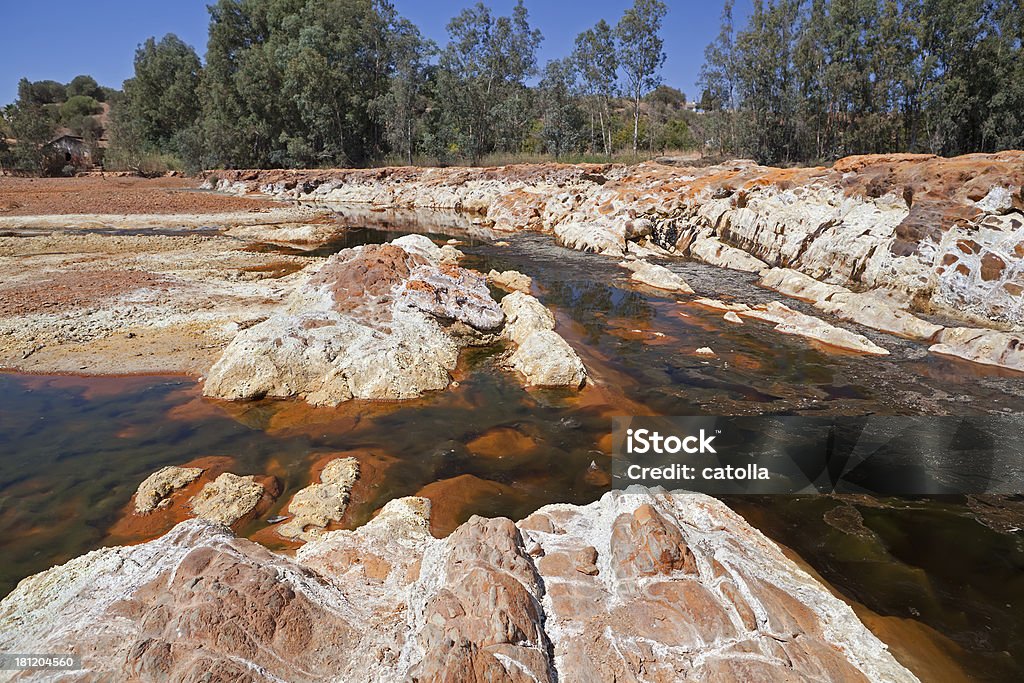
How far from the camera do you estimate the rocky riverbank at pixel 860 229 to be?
916 centimetres

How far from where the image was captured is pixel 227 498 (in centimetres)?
436

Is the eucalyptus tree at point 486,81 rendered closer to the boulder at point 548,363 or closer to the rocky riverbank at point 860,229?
the rocky riverbank at point 860,229

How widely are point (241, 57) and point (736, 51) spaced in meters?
39.8

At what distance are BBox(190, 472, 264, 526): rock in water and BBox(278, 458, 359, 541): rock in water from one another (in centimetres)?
34

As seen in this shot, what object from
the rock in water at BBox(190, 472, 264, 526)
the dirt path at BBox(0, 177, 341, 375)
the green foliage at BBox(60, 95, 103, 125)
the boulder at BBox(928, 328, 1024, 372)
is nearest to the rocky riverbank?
the boulder at BBox(928, 328, 1024, 372)

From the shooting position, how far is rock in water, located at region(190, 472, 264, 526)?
4.17 metres

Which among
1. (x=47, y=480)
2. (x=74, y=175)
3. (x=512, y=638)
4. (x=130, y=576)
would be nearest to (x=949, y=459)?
(x=512, y=638)

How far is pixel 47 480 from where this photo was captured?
4781 millimetres

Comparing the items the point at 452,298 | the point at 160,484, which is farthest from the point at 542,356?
the point at 160,484

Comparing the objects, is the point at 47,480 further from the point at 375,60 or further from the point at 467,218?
the point at 375,60

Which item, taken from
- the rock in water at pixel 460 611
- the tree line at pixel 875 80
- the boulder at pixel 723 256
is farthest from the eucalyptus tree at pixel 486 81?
the rock in water at pixel 460 611

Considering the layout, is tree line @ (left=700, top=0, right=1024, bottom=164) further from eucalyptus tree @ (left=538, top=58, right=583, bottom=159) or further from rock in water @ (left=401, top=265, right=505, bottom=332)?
rock in water @ (left=401, top=265, right=505, bottom=332)

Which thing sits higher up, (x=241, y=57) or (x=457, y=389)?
(x=241, y=57)

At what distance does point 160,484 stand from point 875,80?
3322 cm
